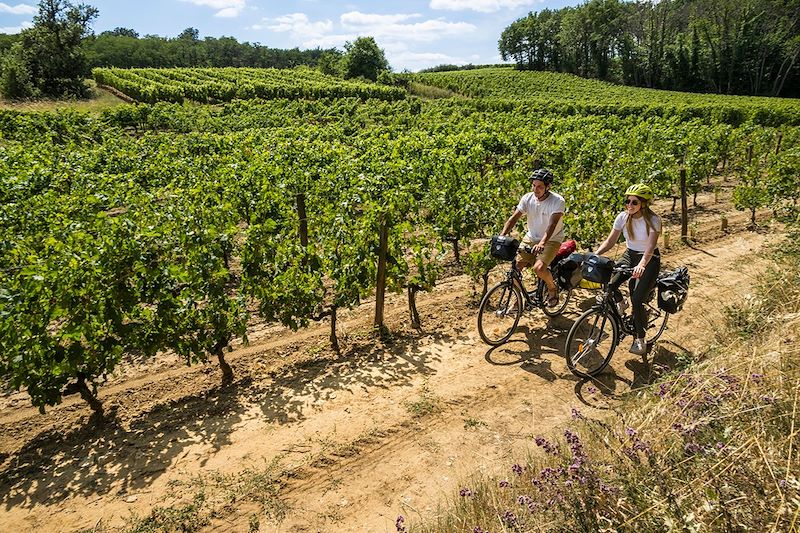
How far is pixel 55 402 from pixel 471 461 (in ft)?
15.0

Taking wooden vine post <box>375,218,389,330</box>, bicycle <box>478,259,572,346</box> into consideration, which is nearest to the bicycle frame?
bicycle <box>478,259,572,346</box>

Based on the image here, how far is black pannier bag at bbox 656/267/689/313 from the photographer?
19.4ft

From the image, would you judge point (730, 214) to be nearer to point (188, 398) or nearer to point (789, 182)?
point (789, 182)

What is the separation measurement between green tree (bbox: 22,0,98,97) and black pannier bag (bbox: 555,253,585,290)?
55027mm

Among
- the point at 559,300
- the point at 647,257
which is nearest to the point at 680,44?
the point at 559,300

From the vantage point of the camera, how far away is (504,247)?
6.43 metres

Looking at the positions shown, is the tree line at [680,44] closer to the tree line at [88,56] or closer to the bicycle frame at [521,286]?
the tree line at [88,56]

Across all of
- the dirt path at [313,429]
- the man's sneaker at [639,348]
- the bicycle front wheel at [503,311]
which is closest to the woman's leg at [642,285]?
the man's sneaker at [639,348]

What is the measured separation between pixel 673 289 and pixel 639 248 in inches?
26.0

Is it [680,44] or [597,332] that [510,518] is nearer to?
[597,332]

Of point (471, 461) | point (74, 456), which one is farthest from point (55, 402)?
point (471, 461)

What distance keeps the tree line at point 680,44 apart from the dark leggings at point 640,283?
70.3m

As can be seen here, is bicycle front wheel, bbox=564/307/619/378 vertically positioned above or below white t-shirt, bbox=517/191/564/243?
below

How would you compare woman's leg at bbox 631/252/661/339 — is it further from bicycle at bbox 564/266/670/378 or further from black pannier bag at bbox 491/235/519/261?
black pannier bag at bbox 491/235/519/261
